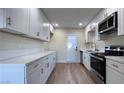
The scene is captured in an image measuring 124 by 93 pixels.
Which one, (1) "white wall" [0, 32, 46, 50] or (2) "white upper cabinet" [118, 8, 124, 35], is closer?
(1) "white wall" [0, 32, 46, 50]

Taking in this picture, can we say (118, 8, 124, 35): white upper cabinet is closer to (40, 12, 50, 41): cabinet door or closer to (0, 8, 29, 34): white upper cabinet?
(0, 8, 29, 34): white upper cabinet

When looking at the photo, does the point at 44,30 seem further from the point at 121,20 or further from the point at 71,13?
the point at 121,20

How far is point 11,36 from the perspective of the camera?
262cm

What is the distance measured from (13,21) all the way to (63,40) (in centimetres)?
666

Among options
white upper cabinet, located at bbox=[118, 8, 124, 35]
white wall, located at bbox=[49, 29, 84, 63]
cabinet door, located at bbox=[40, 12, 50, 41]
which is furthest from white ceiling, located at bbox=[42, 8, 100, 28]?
white wall, located at bbox=[49, 29, 84, 63]

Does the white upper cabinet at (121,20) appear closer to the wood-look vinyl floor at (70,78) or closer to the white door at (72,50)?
the wood-look vinyl floor at (70,78)

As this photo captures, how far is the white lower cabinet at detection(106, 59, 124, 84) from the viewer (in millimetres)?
2150

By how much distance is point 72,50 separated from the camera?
861 cm

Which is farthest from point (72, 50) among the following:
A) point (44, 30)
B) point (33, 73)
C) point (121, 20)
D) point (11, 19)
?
point (11, 19)

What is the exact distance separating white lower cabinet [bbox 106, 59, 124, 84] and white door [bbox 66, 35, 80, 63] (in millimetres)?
5835

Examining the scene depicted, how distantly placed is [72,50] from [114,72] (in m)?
6.21

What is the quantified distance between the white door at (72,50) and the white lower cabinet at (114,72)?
19.1 feet
